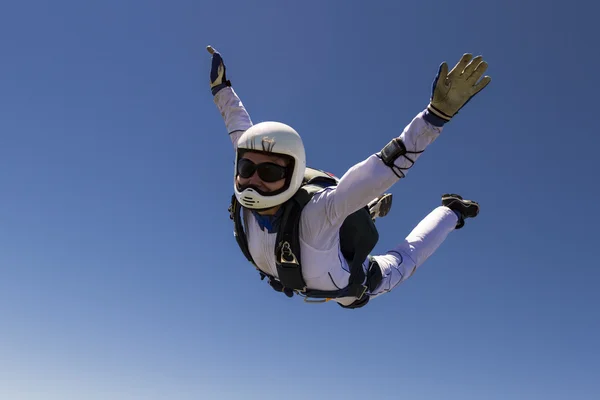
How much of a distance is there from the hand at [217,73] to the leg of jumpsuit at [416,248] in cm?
282

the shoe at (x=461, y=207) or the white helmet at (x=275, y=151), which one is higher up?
the shoe at (x=461, y=207)

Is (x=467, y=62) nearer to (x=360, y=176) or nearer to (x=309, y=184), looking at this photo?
(x=360, y=176)

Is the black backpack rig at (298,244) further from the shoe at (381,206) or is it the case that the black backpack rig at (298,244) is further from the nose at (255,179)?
the shoe at (381,206)

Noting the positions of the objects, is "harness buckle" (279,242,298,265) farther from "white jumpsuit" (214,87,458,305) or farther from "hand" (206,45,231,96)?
"hand" (206,45,231,96)

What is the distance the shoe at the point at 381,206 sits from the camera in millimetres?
6805

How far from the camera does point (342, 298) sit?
6.41 metres

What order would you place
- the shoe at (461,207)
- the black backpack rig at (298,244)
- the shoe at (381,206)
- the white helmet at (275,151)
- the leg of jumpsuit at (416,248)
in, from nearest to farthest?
the white helmet at (275,151)
the black backpack rig at (298,244)
the leg of jumpsuit at (416,248)
the shoe at (381,206)
the shoe at (461,207)

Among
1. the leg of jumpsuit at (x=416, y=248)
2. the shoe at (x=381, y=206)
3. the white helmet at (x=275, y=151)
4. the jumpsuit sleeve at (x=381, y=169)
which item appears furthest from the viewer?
the shoe at (x=381, y=206)

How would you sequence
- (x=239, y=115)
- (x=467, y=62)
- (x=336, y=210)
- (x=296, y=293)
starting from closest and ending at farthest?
(x=467, y=62)
(x=336, y=210)
(x=296, y=293)
(x=239, y=115)

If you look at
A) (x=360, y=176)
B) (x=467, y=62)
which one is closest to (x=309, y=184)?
(x=360, y=176)

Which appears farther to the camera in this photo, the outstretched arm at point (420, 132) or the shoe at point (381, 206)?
the shoe at point (381, 206)

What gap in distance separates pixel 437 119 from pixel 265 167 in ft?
5.50

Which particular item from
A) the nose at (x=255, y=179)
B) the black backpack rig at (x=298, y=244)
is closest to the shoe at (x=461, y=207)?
the black backpack rig at (x=298, y=244)

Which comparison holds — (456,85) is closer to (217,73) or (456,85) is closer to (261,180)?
(261,180)
